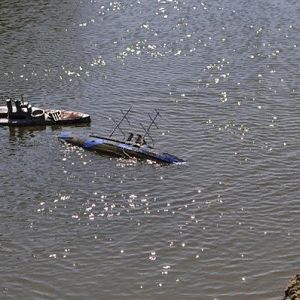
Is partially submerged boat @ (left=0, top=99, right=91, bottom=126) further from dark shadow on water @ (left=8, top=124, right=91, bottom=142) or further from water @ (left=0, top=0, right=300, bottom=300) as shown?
water @ (left=0, top=0, right=300, bottom=300)

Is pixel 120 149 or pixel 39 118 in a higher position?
pixel 39 118

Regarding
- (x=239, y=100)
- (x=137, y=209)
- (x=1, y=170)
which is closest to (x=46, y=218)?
(x=137, y=209)

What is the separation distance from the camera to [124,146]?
36656mm

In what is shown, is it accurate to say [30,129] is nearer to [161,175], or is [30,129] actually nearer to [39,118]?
[39,118]

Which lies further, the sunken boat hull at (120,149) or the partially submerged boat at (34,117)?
the partially submerged boat at (34,117)

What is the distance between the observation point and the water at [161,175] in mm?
25266

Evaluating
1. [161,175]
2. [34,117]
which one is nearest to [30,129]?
[34,117]

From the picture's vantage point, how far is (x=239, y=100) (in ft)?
147

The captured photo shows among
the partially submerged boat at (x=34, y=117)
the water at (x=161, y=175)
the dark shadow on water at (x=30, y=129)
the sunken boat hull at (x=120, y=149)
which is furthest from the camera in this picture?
the partially submerged boat at (x=34, y=117)

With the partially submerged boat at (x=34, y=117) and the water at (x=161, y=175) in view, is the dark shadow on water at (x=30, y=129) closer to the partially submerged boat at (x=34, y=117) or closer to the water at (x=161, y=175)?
the water at (x=161, y=175)

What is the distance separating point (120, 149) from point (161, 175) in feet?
11.9

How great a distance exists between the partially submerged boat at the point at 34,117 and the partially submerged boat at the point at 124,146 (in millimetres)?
2544

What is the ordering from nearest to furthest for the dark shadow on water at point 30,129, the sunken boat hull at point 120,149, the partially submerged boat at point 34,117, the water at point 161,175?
the water at point 161,175 → the sunken boat hull at point 120,149 → the dark shadow on water at point 30,129 → the partially submerged boat at point 34,117

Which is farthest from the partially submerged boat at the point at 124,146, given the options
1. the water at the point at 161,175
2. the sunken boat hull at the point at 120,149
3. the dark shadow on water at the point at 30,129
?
the dark shadow on water at the point at 30,129
